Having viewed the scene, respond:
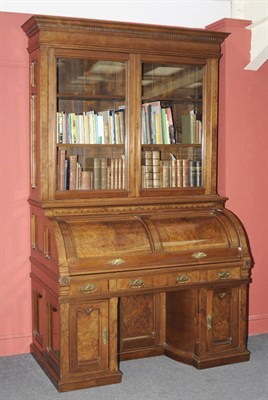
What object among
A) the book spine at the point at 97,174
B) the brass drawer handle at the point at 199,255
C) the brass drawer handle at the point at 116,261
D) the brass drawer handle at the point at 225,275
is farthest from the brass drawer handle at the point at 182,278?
the book spine at the point at 97,174

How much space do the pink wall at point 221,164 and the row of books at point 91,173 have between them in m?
0.43

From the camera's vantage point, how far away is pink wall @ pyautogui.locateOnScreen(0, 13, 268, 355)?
456cm

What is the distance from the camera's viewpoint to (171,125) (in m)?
4.66

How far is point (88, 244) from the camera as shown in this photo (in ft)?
13.3

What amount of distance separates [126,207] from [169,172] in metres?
0.48

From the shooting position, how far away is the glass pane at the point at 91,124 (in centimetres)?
434

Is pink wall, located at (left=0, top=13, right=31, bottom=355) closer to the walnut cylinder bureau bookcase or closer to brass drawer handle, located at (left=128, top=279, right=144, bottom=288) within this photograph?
the walnut cylinder bureau bookcase

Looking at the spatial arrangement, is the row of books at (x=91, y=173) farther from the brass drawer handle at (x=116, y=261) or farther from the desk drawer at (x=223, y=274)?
the desk drawer at (x=223, y=274)

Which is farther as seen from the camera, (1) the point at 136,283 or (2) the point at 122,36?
(2) the point at 122,36

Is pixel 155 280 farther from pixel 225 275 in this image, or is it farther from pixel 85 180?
pixel 85 180

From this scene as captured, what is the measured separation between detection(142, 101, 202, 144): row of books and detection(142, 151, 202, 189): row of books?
0.12 metres

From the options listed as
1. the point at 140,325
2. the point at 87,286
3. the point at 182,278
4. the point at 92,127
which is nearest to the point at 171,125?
the point at 92,127

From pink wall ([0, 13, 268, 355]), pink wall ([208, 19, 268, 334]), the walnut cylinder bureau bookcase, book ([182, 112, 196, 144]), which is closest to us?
the walnut cylinder bureau bookcase


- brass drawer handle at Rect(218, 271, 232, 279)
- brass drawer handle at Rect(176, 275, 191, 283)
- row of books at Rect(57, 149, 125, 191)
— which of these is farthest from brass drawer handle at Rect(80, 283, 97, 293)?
brass drawer handle at Rect(218, 271, 232, 279)
